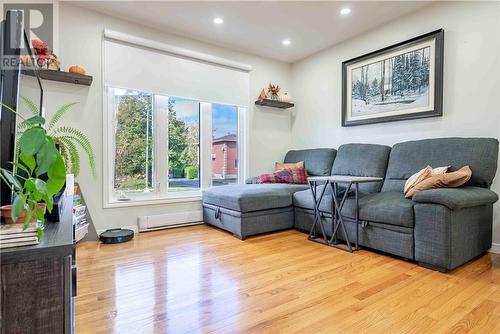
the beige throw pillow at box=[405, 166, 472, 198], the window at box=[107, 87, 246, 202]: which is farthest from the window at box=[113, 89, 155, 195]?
the beige throw pillow at box=[405, 166, 472, 198]

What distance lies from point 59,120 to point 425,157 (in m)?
3.74

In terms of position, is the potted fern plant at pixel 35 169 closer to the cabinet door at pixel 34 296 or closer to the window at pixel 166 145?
the cabinet door at pixel 34 296

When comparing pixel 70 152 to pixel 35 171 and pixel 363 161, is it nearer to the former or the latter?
pixel 35 171

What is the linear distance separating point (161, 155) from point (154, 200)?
0.57m

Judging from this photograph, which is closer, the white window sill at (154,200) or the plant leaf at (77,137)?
the plant leaf at (77,137)

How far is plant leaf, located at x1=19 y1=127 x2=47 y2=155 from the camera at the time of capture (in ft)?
2.46

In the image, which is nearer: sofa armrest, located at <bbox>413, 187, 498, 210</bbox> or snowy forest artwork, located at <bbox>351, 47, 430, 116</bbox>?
sofa armrest, located at <bbox>413, 187, 498, 210</bbox>

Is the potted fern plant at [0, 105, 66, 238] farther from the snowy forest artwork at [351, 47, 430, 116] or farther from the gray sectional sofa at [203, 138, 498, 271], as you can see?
the snowy forest artwork at [351, 47, 430, 116]

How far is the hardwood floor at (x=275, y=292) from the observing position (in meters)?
1.42

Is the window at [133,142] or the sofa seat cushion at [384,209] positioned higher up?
the window at [133,142]

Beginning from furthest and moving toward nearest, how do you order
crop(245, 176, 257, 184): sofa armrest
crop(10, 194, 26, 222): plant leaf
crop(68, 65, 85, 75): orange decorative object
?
1. crop(245, 176, 257, 184): sofa armrest
2. crop(68, 65, 85, 75): orange decorative object
3. crop(10, 194, 26, 222): plant leaf

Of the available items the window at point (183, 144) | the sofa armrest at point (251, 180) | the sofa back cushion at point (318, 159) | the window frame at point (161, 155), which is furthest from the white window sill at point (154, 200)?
the sofa back cushion at point (318, 159)

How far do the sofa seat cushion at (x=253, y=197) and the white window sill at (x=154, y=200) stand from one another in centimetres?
34

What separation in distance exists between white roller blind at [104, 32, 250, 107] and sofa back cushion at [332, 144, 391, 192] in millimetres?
1648
